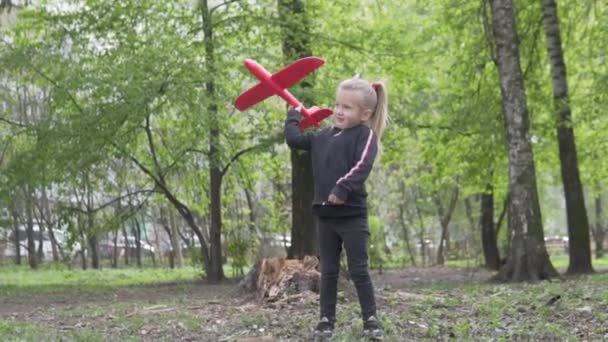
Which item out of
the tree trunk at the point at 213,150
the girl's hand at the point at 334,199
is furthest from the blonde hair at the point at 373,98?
the tree trunk at the point at 213,150

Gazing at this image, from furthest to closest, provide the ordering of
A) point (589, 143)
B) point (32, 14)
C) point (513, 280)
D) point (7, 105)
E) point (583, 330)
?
1. point (7, 105)
2. point (589, 143)
3. point (32, 14)
4. point (513, 280)
5. point (583, 330)

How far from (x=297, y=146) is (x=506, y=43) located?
26.1 ft

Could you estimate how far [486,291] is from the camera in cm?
1044

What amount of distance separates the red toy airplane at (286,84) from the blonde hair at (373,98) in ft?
1.09

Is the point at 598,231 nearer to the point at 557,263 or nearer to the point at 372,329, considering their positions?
the point at 557,263

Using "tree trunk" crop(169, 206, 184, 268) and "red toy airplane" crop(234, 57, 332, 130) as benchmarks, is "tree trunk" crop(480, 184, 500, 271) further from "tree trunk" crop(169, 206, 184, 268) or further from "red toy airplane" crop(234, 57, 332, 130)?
"red toy airplane" crop(234, 57, 332, 130)

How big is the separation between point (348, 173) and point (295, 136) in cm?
52

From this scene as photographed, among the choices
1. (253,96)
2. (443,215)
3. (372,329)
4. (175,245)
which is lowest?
(372,329)

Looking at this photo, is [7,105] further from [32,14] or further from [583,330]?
Result: [583,330]

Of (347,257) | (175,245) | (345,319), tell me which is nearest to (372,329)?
(347,257)

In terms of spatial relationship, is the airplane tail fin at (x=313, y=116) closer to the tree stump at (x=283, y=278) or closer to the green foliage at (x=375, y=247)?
the tree stump at (x=283, y=278)

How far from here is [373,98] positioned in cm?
591

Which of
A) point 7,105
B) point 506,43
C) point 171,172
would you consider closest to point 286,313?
point 506,43

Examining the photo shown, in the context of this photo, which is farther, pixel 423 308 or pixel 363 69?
pixel 363 69
